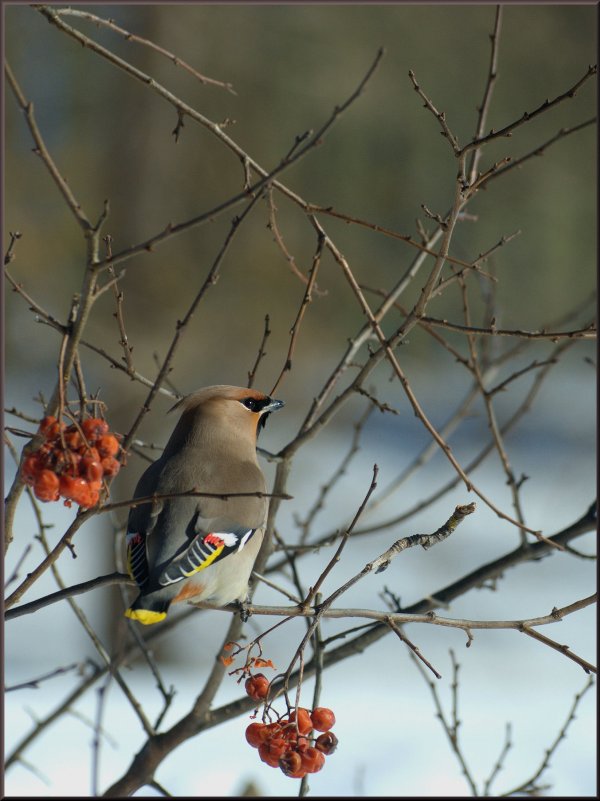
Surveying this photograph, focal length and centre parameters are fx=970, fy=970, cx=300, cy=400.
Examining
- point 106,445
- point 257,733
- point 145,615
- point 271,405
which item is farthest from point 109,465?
point 271,405

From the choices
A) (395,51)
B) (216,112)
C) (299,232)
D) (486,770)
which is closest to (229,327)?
(299,232)

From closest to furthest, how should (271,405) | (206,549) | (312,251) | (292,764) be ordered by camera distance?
(292,764) < (206,549) < (271,405) < (312,251)

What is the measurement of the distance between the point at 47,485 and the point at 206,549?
0.55 metres

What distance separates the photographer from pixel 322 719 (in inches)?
61.7

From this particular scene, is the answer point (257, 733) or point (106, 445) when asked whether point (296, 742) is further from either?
point (106, 445)

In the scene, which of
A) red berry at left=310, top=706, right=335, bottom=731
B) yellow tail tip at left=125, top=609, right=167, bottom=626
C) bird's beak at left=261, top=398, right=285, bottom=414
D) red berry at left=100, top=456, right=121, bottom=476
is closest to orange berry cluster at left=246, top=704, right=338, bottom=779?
red berry at left=310, top=706, right=335, bottom=731

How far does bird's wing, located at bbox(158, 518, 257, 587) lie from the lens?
1799 millimetres

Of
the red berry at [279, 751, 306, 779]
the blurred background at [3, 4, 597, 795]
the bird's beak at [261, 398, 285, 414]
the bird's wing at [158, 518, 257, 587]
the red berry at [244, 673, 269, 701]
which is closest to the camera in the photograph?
the red berry at [279, 751, 306, 779]

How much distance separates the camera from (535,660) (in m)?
6.09

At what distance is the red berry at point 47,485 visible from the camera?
1396mm

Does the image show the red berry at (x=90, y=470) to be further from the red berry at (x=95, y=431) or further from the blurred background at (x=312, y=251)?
the blurred background at (x=312, y=251)

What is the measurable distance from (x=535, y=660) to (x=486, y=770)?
A: 205cm

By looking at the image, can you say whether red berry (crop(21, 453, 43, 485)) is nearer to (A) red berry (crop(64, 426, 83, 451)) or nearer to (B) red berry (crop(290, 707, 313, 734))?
(A) red berry (crop(64, 426, 83, 451))

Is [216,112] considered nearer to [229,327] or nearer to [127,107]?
[127,107]
